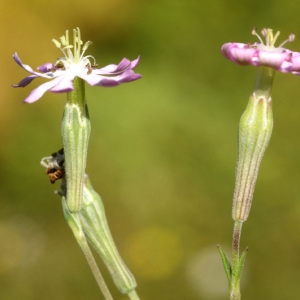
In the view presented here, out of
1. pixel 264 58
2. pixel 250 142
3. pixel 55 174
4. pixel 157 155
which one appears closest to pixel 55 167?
pixel 55 174

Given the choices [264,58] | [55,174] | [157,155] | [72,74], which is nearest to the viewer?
[264,58]

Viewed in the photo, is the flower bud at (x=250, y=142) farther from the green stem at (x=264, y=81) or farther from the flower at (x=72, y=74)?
the flower at (x=72, y=74)

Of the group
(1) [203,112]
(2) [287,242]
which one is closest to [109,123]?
(1) [203,112]

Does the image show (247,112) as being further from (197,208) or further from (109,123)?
(109,123)

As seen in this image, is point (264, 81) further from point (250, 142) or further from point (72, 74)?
point (72, 74)

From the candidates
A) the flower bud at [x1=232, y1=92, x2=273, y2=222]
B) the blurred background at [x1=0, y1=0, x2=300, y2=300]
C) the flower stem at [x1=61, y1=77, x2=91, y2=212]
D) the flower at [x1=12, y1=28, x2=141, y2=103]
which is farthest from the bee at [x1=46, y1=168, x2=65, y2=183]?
the blurred background at [x1=0, y1=0, x2=300, y2=300]

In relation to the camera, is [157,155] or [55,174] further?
[157,155]
